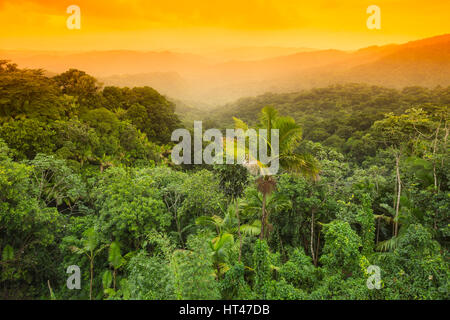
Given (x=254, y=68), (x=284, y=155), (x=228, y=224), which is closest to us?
(x=284, y=155)

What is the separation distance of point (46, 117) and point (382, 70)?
7473 cm

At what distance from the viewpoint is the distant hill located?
45500mm

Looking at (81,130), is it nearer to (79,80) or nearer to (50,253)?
(50,253)

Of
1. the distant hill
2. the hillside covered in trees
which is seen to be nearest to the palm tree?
the hillside covered in trees

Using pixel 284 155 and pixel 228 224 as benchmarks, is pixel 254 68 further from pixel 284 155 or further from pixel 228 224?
pixel 284 155

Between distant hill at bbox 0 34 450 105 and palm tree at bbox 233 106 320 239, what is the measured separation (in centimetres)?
2464

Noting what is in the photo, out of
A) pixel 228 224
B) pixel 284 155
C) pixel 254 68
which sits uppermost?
pixel 254 68

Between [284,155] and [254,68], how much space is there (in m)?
105

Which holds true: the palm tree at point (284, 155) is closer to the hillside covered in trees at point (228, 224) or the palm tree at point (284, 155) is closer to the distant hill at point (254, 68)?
the hillside covered in trees at point (228, 224)

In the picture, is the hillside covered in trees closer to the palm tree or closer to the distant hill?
the palm tree

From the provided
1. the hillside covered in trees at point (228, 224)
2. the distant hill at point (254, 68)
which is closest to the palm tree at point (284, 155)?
the hillside covered in trees at point (228, 224)

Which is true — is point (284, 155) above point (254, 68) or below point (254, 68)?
below

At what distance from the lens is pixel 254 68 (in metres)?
105

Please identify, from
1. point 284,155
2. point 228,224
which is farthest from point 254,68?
point 284,155
